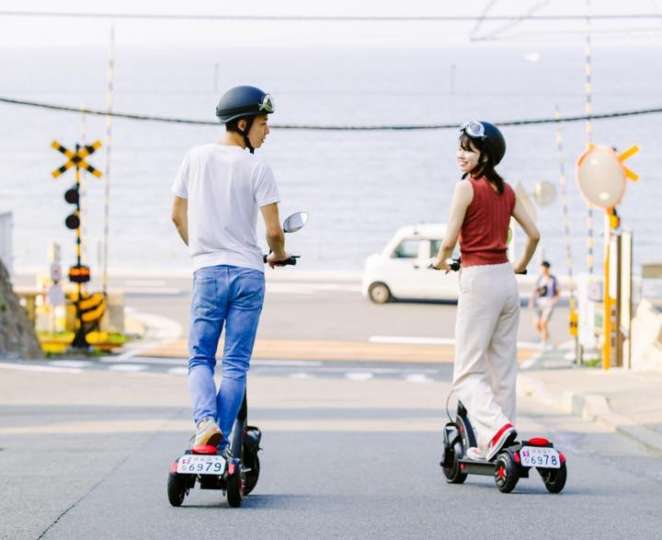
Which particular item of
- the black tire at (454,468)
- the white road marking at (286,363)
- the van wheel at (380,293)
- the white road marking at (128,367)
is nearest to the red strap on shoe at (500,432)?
the black tire at (454,468)

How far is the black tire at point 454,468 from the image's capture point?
840cm

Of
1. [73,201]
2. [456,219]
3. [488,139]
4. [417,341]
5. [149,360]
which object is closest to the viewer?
[456,219]

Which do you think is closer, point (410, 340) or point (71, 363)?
point (71, 363)

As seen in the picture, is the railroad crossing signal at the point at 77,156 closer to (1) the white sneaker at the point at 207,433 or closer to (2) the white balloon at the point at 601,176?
(2) the white balloon at the point at 601,176

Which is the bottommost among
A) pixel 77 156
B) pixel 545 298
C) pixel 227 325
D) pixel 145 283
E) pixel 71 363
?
pixel 71 363

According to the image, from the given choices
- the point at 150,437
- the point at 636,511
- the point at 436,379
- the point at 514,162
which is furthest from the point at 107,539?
the point at 514,162

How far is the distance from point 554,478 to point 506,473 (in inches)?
10.2

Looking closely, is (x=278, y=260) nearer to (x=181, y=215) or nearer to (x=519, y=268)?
(x=181, y=215)

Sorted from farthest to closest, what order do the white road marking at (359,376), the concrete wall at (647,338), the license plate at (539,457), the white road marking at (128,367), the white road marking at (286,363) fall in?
the white road marking at (286,363)
the white road marking at (128,367)
the white road marking at (359,376)
the concrete wall at (647,338)
the license plate at (539,457)

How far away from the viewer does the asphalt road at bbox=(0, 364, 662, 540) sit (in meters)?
6.85

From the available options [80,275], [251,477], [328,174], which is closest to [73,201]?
[80,275]

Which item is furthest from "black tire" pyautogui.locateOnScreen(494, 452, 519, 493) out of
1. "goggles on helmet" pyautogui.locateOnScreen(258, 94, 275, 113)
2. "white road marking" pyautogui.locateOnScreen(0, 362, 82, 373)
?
"white road marking" pyautogui.locateOnScreen(0, 362, 82, 373)

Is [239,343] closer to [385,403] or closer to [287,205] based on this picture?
[385,403]

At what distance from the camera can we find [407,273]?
3569cm
